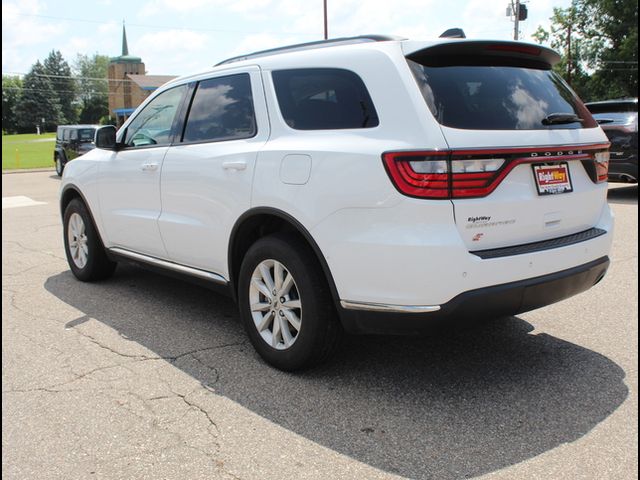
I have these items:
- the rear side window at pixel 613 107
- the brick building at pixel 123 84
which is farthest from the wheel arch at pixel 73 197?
the brick building at pixel 123 84

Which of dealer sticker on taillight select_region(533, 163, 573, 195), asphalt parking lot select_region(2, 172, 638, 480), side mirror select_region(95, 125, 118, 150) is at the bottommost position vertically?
asphalt parking lot select_region(2, 172, 638, 480)

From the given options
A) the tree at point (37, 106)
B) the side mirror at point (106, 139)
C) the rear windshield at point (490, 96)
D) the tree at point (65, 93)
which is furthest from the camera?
the tree at point (65, 93)

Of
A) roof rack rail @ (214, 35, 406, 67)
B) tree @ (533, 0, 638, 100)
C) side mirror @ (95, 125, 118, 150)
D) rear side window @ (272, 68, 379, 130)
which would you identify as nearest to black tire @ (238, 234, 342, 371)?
rear side window @ (272, 68, 379, 130)

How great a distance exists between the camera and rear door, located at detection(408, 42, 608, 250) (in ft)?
9.77

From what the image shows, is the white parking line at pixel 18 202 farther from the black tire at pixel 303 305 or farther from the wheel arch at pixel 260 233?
the black tire at pixel 303 305

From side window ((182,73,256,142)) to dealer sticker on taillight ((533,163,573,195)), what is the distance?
1.71 meters

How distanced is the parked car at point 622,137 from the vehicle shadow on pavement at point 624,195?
38cm

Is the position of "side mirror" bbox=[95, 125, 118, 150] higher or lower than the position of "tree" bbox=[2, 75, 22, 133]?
lower

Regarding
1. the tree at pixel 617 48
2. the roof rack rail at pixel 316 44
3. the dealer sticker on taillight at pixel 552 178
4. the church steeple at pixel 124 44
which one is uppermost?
the church steeple at pixel 124 44

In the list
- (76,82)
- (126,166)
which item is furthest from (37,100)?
(126,166)

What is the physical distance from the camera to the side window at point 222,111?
4.01m

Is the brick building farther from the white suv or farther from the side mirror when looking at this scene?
the white suv

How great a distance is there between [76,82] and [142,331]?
132 meters

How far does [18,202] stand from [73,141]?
8272mm
